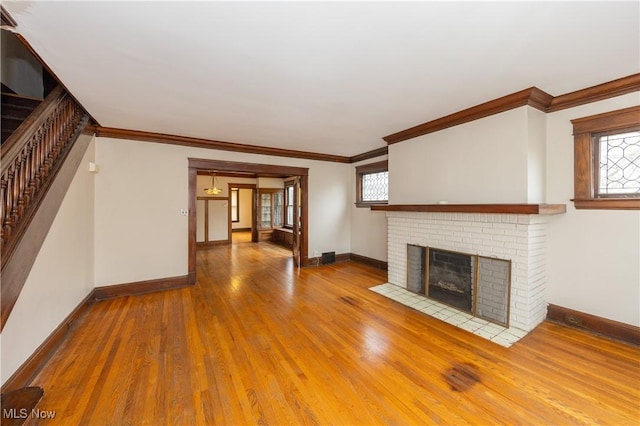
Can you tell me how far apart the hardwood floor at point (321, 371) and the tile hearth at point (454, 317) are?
119mm

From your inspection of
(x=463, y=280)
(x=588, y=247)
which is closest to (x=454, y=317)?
(x=463, y=280)

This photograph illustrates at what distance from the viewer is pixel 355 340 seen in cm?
259

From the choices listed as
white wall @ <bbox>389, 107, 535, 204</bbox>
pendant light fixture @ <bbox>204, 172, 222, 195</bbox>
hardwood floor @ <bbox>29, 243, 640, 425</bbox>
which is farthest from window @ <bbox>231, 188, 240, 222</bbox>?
white wall @ <bbox>389, 107, 535, 204</bbox>

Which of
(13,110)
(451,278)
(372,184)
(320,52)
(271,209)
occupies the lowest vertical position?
(451,278)

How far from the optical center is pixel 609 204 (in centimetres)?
254

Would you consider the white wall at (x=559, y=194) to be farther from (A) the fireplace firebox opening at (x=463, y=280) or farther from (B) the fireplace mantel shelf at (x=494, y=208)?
(A) the fireplace firebox opening at (x=463, y=280)

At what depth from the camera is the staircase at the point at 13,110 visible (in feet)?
8.28

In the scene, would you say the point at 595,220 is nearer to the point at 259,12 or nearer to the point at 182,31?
the point at 259,12

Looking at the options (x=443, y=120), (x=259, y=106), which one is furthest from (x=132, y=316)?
(x=443, y=120)

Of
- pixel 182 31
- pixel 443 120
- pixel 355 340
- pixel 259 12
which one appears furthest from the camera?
pixel 443 120

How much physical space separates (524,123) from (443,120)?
0.92 m

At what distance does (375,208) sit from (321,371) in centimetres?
302

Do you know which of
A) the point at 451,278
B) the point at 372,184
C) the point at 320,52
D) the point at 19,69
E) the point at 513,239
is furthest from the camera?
the point at 372,184

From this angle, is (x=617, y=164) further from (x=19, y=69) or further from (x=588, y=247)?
(x=19, y=69)
